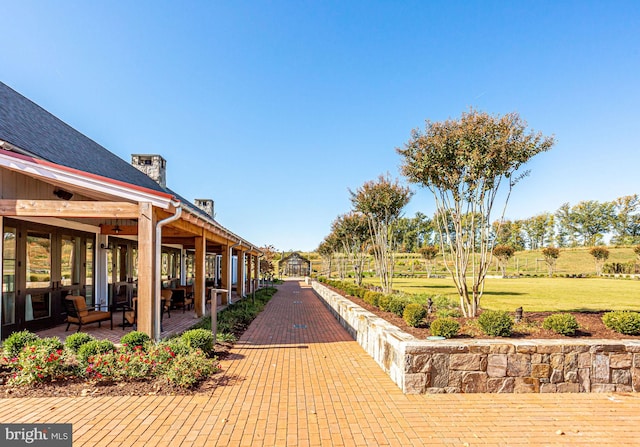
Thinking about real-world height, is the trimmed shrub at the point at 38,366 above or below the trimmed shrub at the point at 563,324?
below

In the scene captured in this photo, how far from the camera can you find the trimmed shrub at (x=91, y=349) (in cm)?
466

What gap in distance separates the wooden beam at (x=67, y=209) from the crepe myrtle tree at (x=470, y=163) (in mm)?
5912

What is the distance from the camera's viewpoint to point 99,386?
4.32m

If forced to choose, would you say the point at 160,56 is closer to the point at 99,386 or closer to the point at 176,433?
the point at 99,386

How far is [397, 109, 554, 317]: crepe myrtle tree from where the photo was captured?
725 cm

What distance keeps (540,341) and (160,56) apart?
464 inches

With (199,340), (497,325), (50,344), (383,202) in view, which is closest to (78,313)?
(50,344)

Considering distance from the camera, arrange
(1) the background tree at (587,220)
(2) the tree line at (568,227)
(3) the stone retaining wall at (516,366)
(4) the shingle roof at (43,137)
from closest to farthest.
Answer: (3) the stone retaining wall at (516,366) < (4) the shingle roof at (43,137) < (2) the tree line at (568,227) < (1) the background tree at (587,220)

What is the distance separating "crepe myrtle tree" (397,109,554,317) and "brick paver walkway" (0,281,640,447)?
3471 millimetres

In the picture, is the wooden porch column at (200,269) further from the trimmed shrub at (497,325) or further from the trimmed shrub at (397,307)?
the trimmed shrub at (497,325)

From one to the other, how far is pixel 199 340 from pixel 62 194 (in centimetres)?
450

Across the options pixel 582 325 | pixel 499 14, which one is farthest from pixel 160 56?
pixel 582 325

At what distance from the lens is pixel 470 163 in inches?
289

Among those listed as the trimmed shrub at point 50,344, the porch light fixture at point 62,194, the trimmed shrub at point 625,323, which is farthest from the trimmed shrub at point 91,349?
the trimmed shrub at point 625,323
